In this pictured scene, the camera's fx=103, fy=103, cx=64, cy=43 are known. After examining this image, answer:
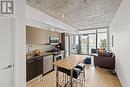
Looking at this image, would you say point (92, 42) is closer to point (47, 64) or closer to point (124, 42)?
point (47, 64)

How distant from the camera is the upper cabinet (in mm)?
3711

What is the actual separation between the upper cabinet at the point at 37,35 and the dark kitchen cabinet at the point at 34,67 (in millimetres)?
737

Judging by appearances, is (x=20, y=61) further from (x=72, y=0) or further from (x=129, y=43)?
(x=129, y=43)

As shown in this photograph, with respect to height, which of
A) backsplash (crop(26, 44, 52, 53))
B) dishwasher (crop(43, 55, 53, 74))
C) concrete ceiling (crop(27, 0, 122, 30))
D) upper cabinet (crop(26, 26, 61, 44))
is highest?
concrete ceiling (crop(27, 0, 122, 30))

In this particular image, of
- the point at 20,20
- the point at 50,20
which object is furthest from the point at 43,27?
the point at 20,20

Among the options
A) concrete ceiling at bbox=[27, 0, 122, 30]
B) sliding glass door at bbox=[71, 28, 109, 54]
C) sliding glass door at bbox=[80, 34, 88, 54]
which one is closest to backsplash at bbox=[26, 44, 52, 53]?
concrete ceiling at bbox=[27, 0, 122, 30]

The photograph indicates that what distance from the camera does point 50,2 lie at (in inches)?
116

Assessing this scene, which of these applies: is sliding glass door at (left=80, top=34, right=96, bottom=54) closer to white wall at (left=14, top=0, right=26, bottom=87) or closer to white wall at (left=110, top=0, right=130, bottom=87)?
white wall at (left=110, top=0, right=130, bottom=87)

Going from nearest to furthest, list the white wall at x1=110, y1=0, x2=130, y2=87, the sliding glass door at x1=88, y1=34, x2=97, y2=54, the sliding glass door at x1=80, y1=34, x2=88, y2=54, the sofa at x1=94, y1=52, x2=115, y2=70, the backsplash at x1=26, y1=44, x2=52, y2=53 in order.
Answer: the white wall at x1=110, y1=0, x2=130, y2=87 → the backsplash at x1=26, y1=44, x2=52, y2=53 → the sofa at x1=94, y1=52, x2=115, y2=70 → the sliding glass door at x1=88, y1=34, x2=97, y2=54 → the sliding glass door at x1=80, y1=34, x2=88, y2=54

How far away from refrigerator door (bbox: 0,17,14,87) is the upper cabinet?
5.56 ft

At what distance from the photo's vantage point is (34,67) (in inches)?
140

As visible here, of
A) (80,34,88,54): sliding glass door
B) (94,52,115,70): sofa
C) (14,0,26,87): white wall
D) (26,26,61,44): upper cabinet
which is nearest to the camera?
(14,0,26,87): white wall

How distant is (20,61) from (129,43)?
231 centimetres

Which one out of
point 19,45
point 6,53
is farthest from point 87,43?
point 6,53
